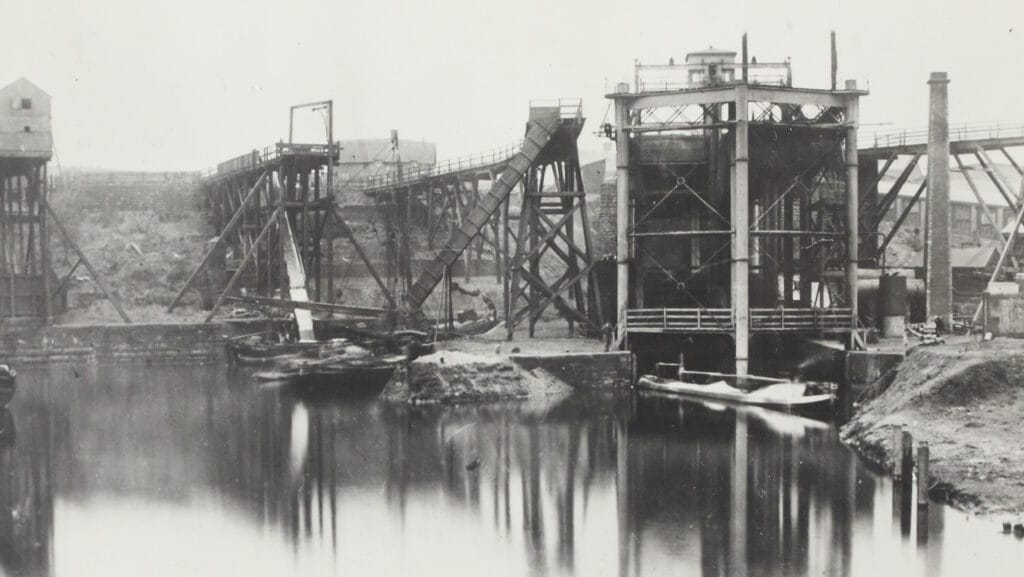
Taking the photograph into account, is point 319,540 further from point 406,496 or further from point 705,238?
point 705,238

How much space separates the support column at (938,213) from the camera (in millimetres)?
34969

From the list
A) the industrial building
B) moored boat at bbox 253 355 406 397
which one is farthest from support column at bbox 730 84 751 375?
moored boat at bbox 253 355 406 397

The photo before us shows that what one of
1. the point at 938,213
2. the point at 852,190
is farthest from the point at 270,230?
the point at 938,213

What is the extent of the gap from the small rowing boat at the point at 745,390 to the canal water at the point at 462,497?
4.04 feet

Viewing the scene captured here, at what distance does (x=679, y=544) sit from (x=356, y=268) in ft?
130

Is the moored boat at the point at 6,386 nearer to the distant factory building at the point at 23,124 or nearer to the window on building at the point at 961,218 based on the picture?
the distant factory building at the point at 23,124

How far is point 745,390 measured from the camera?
1088 inches

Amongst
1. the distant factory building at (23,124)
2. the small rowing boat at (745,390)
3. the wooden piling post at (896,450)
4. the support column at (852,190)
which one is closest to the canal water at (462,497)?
the wooden piling post at (896,450)

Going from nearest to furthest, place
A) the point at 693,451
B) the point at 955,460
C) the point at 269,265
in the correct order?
1. the point at 955,460
2. the point at 693,451
3. the point at 269,265

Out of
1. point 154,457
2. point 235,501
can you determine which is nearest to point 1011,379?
point 235,501

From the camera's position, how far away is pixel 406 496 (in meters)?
17.7

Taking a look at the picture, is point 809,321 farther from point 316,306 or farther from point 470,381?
point 316,306

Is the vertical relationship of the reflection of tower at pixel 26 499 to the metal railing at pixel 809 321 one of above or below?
below

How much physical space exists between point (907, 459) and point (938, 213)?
68.9 ft
